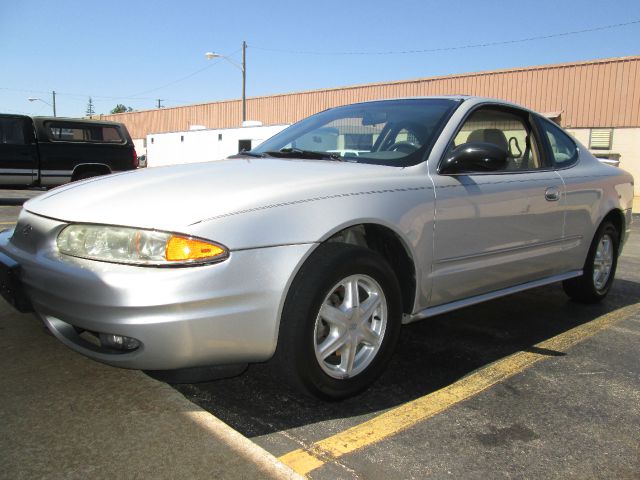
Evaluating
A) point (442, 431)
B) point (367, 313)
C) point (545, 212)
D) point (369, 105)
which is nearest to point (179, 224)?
point (367, 313)

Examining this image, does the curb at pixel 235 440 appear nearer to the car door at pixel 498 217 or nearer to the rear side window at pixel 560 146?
the car door at pixel 498 217

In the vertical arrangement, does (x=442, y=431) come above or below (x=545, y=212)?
below

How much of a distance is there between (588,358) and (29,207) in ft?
10.5

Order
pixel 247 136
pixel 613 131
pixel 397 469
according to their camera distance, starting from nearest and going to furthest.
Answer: pixel 397 469 < pixel 613 131 < pixel 247 136

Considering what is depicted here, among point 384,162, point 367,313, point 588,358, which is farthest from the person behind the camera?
point 588,358

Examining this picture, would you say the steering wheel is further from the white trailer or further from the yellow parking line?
the white trailer

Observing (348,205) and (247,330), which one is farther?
(348,205)

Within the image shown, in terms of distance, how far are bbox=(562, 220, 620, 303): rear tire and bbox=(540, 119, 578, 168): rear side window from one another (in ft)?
2.11

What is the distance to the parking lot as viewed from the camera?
2125 mm

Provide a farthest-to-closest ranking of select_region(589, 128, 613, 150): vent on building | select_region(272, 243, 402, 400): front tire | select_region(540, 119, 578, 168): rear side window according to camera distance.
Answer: select_region(589, 128, 613, 150): vent on building
select_region(540, 119, 578, 168): rear side window
select_region(272, 243, 402, 400): front tire

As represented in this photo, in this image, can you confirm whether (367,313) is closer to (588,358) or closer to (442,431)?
(442,431)

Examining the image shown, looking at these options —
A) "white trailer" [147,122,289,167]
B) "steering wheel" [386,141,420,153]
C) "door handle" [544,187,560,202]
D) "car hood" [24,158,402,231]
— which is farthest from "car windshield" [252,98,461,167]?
"white trailer" [147,122,289,167]

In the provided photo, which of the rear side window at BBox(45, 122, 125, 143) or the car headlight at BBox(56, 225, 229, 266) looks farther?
the rear side window at BBox(45, 122, 125, 143)

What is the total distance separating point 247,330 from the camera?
2.20 metres
